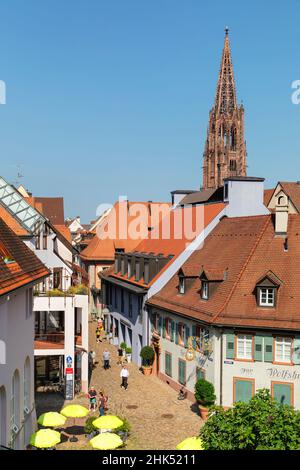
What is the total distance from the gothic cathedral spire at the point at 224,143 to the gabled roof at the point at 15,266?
112988mm

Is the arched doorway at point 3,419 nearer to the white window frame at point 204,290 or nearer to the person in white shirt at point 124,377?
the white window frame at point 204,290

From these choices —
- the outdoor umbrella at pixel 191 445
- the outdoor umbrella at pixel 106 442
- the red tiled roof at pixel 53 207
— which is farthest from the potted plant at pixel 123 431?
the red tiled roof at pixel 53 207

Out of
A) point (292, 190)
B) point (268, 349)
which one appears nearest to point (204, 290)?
point (268, 349)

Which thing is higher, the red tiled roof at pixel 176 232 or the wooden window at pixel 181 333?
the red tiled roof at pixel 176 232

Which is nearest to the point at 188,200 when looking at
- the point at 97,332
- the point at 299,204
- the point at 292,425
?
the point at 299,204

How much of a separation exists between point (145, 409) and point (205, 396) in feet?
11.9

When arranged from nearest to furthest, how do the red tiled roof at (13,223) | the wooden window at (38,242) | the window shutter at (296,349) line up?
the window shutter at (296,349) → the red tiled roof at (13,223) → the wooden window at (38,242)

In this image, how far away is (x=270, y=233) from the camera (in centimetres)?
3222

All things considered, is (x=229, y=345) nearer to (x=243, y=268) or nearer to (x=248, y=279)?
(x=248, y=279)

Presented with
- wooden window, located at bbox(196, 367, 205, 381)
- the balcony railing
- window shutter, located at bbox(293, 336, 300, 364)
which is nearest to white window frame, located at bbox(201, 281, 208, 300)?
wooden window, located at bbox(196, 367, 205, 381)

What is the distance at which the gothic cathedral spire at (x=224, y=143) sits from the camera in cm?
13512

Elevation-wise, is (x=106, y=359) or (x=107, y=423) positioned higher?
(x=107, y=423)

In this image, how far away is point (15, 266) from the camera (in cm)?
1889

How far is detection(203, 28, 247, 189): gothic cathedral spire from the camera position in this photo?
135125 mm
